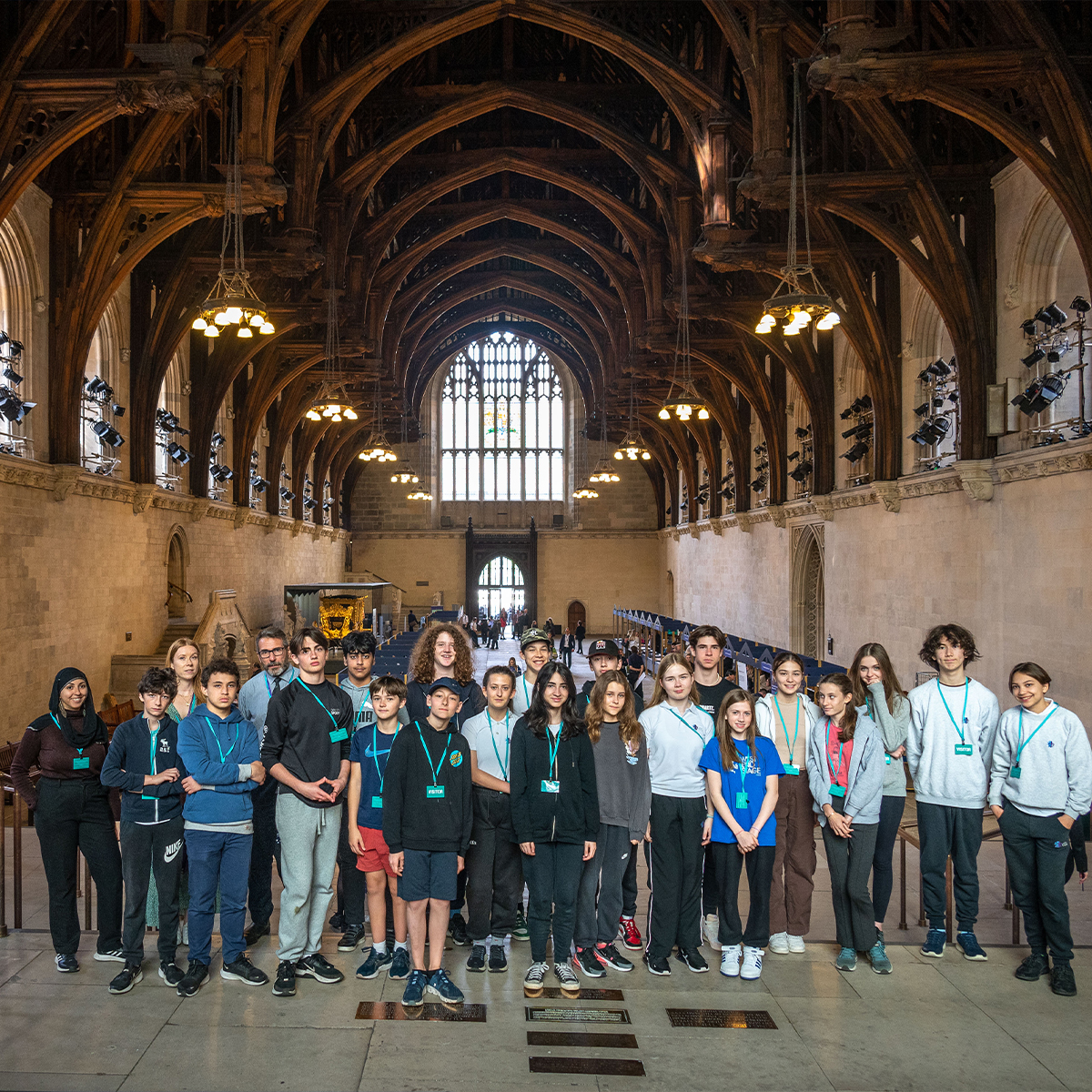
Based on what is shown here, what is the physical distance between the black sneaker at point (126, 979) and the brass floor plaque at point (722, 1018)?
2.53 meters

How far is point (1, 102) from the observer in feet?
31.9

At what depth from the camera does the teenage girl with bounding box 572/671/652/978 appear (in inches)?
188

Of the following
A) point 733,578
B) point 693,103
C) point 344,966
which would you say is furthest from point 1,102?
point 733,578

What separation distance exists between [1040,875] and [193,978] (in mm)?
4241

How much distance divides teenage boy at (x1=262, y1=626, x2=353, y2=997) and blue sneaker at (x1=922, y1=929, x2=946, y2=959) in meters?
3.08

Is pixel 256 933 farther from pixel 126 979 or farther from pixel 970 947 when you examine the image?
pixel 970 947

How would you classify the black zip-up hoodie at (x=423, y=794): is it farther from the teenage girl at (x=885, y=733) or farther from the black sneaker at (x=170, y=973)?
the teenage girl at (x=885, y=733)

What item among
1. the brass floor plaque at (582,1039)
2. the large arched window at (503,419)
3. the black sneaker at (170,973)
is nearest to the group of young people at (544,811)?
the black sneaker at (170,973)

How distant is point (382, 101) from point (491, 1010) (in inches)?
614

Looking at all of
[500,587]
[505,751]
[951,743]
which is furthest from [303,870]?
[500,587]

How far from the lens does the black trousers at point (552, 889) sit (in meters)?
4.62

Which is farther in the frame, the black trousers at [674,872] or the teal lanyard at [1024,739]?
the teal lanyard at [1024,739]

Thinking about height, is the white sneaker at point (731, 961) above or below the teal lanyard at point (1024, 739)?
below

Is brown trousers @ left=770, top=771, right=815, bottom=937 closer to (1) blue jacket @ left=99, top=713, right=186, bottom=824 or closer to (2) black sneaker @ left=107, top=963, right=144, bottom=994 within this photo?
(1) blue jacket @ left=99, top=713, right=186, bottom=824
